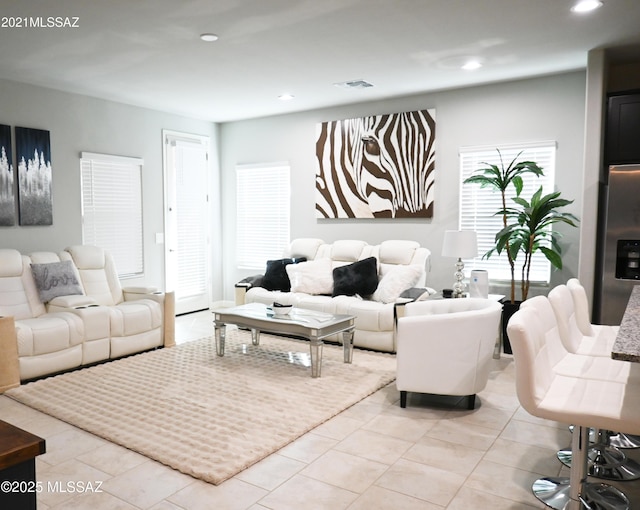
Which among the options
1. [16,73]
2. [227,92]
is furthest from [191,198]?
[16,73]

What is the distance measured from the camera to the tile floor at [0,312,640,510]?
245cm

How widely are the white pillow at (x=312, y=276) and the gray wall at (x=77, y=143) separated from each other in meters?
2.01

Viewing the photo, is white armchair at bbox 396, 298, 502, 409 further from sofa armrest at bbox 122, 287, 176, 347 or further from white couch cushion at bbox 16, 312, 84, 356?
white couch cushion at bbox 16, 312, 84, 356

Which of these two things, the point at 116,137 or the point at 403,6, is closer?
the point at 403,6

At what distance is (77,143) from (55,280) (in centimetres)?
173

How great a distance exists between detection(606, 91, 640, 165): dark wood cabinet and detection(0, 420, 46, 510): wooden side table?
472cm

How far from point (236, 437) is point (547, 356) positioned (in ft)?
6.08

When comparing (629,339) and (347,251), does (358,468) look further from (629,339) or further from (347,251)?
(347,251)

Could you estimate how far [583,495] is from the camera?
7.44 ft

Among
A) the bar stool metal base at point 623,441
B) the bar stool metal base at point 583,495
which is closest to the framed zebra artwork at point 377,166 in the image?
the bar stool metal base at point 623,441

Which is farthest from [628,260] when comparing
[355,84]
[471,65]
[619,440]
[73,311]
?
[73,311]

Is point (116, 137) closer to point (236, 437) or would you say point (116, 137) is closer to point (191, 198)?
point (191, 198)

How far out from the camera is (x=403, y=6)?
132 inches

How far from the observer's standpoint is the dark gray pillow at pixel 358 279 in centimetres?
546
